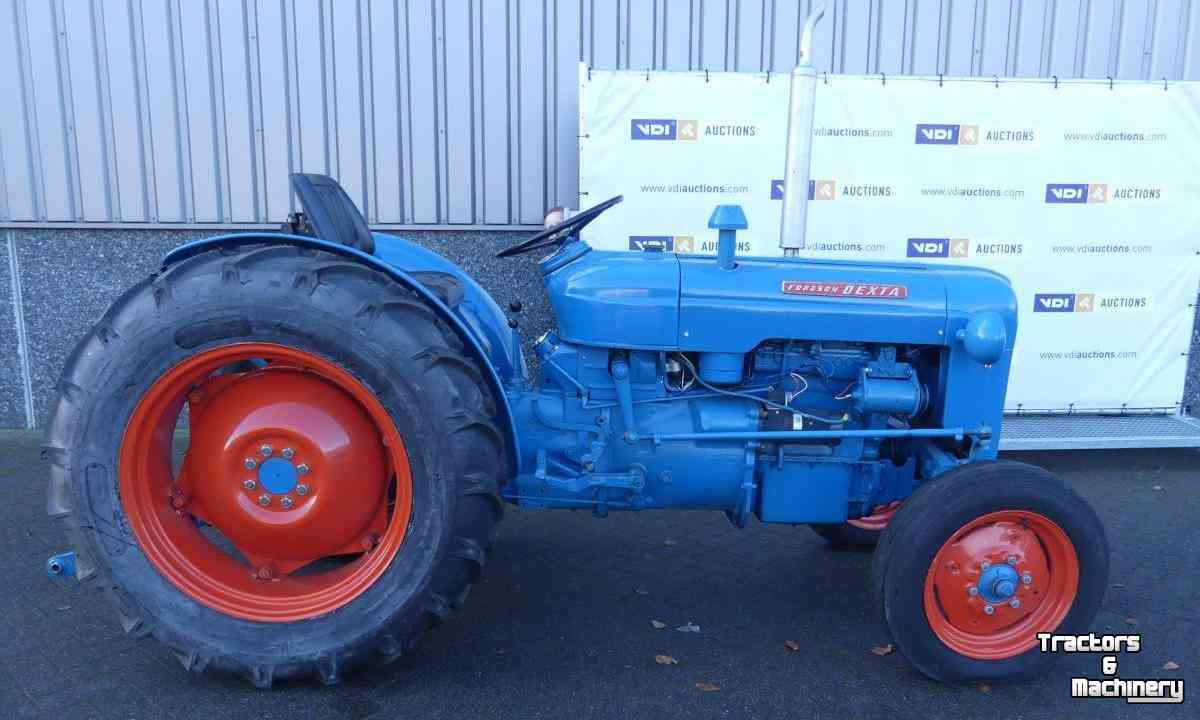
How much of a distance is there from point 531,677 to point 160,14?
4581mm

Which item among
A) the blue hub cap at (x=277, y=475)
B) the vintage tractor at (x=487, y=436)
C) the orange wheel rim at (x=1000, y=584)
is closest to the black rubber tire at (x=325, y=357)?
the vintage tractor at (x=487, y=436)

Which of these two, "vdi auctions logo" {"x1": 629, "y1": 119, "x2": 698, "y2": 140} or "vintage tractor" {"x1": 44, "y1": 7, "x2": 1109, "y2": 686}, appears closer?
"vintage tractor" {"x1": 44, "y1": 7, "x2": 1109, "y2": 686}

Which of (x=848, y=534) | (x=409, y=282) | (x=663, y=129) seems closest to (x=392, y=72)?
(x=663, y=129)

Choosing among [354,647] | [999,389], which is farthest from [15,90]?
[999,389]

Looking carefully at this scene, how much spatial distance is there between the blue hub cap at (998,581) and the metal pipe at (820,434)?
1.51 ft

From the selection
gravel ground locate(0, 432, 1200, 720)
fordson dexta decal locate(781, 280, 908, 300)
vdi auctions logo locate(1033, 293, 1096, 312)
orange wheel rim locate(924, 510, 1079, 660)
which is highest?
fordson dexta decal locate(781, 280, 908, 300)

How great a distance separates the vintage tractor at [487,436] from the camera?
224 centimetres

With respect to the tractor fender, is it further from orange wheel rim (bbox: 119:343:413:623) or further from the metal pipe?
the metal pipe

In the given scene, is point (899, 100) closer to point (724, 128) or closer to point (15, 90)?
point (724, 128)

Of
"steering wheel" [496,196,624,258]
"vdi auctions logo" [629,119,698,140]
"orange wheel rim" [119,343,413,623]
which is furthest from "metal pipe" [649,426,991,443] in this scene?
"vdi auctions logo" [629,119,698,140]

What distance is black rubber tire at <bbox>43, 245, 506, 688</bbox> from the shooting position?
2.20 metres

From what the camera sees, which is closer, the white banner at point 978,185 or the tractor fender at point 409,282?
the tractor fender at point 409,282

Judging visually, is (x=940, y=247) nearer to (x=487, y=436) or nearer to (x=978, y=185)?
(x=978, y=185)

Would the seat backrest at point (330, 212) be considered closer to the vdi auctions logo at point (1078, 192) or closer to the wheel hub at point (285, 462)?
the wheel hub at point (285, 462)
